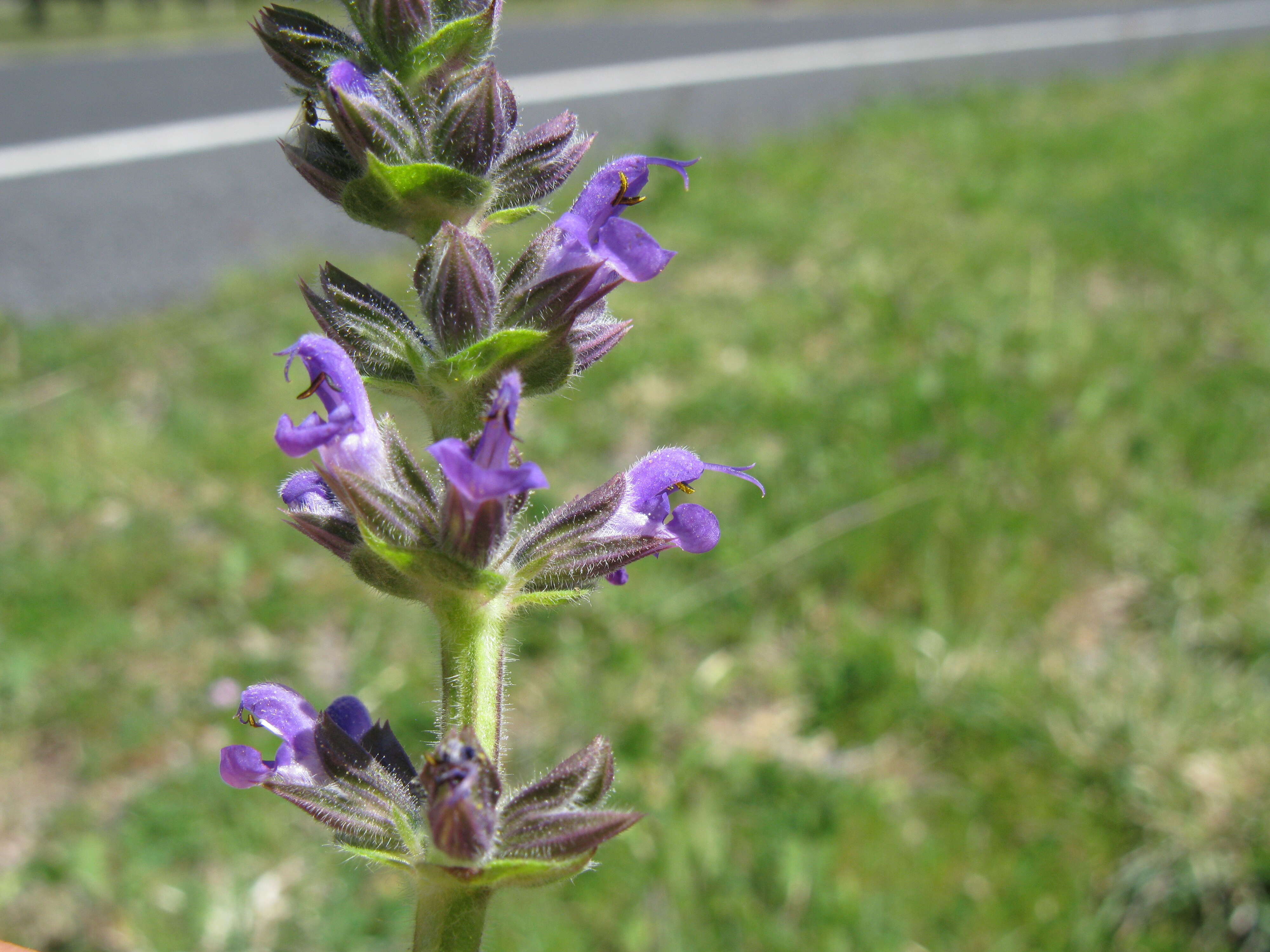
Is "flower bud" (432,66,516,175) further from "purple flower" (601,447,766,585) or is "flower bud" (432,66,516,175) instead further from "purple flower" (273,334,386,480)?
"purple flower" (601,447,766,585)

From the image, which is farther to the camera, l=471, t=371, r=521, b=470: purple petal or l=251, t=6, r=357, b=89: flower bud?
l=251, t=6, r=357, b=89: flower bud

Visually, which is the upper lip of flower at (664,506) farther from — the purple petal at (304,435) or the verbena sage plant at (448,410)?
the purple petal at (304,435)

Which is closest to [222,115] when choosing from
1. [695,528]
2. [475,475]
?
[695,528]

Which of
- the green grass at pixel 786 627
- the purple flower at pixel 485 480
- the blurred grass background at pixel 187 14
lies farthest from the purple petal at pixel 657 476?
the blurred grass background at pixel 187 14

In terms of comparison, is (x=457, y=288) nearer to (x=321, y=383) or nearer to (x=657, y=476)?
(x=321, y=383)

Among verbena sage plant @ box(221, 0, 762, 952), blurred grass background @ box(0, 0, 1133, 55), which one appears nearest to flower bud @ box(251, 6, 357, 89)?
verbena sage plant @ box(221, 0, 762, 952)

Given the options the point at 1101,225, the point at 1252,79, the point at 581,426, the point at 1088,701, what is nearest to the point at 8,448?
the point at 581,426
